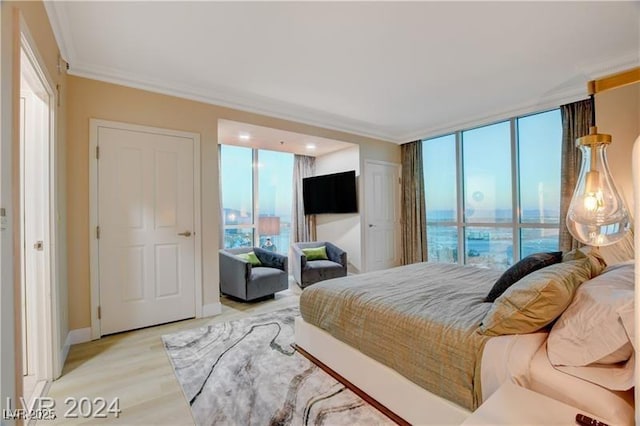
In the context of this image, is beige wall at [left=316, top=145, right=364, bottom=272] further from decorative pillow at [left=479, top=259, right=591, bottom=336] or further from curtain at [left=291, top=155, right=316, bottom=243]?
decorative pillow at [left=479, top=259, right=591, bottom=336]

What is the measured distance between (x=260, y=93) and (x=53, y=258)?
2.50 m

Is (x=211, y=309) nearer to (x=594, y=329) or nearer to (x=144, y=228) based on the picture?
(x=144, y=228)

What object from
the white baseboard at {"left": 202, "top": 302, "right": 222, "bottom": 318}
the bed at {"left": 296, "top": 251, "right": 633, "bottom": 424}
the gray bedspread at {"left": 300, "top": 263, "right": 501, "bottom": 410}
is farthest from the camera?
the white baseboard at {"left": 202, "top": 302, "right": 222, "bottom": 318}

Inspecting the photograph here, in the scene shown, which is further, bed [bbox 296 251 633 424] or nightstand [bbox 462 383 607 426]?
bed [bbox 296 251 633 424]

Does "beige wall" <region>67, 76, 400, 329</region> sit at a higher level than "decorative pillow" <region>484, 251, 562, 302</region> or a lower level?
higher

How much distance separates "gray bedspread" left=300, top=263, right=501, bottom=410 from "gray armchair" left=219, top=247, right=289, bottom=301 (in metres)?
1.57

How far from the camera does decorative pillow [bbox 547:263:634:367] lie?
43.0 inches

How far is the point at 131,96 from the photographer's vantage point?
2982 mm

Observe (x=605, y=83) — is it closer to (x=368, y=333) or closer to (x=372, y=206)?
(x=368, y=333)

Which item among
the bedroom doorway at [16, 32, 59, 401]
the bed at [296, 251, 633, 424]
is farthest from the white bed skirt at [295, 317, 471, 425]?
the bedroom doorway at [16, 32, 59, 401]

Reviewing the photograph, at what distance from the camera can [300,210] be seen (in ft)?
18.9

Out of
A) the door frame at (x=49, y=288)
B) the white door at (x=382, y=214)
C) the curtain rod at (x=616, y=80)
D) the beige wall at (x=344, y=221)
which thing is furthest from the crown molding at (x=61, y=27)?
the white door at (x=382, y=214)

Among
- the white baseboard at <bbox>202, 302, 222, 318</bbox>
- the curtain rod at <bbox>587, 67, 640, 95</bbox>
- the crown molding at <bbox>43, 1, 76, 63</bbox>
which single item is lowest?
the white baseboard at <bbox>202, 302, 222, 318</bbox>

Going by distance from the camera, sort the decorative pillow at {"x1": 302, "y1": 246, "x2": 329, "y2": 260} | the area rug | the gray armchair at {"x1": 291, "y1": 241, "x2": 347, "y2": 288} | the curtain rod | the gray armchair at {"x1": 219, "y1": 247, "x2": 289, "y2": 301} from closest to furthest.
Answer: the curtain rod
the area rug
the gray armchair at {"x1": 219, "y1": 247, "x2": 289, "y2": 301}
the gray armchair at {"x1": 291, "y1": 241, "x2": 347, "y2": 288}
the decorative pillow at {"x1": 302, "y1": 246, "x2": 329, "y2": 260}
